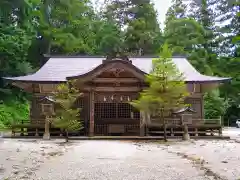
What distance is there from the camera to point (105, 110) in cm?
1645

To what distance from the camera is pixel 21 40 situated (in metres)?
21.8

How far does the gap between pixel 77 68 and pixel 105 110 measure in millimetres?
3797

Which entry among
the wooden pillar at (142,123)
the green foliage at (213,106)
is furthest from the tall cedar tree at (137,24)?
the wooden pillar at (142,123)

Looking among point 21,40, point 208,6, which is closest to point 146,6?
point 208,6

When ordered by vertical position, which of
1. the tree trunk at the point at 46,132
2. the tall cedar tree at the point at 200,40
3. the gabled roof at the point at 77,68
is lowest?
the tree trunk at the point at 46,132

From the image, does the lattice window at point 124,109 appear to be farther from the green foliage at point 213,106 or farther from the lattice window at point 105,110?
the green foliage at point 213,106

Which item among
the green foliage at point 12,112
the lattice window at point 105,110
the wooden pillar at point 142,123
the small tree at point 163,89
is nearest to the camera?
the small tree at point 163,89

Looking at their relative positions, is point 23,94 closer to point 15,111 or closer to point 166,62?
point 15,111

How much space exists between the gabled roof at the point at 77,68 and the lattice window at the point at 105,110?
2077 mm

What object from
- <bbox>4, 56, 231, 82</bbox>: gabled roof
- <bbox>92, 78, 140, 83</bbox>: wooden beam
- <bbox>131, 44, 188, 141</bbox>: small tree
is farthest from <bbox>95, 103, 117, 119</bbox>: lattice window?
<bbox>131, 44, 188, 141</bbox>: small tree

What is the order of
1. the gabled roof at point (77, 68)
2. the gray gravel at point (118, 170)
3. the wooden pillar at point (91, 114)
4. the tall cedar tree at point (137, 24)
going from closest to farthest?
the gray gravel at point (118, 170)
the wooden pillar at point (91, 114)
the gabled roof at point (77, 68)
the tall cedar tree at point (137, 24)

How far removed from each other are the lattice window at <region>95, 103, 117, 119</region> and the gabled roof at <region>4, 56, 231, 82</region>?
2077mm

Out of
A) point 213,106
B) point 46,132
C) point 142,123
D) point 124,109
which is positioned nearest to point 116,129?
point 124,109

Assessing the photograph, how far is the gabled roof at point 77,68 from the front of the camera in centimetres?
1627
